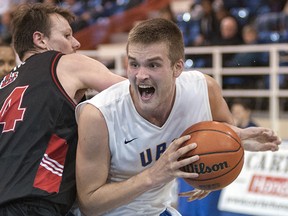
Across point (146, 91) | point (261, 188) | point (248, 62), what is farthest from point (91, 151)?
point (248, 62)

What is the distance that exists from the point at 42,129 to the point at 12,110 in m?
0.21

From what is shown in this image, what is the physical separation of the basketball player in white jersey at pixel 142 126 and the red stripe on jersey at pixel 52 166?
0.11 metres

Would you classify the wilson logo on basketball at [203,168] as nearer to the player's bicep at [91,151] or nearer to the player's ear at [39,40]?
the player's bicep at [91,151]

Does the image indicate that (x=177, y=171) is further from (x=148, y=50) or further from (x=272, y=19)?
(x=272, y=19)

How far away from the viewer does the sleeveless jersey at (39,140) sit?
3076 mm

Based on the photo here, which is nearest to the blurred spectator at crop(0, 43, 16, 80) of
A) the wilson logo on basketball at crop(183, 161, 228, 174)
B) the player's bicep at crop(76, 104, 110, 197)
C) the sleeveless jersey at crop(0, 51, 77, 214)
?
the sleeveless jersey at crop(0, 51, 77, 214)

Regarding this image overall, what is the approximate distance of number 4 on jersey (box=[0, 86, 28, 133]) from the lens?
10.5 feet

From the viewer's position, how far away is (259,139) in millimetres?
3547

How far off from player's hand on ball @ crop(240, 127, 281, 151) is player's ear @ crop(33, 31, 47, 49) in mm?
1242

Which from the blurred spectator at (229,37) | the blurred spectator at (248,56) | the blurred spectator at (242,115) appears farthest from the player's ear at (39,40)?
the blurred spectator at (229,37)

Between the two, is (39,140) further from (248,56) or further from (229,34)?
(229,34)

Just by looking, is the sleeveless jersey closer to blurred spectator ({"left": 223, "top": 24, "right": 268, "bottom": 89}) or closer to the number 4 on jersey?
the number 4 on jersey

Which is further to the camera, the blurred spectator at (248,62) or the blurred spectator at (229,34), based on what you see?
the blurred spectator at (229,34)

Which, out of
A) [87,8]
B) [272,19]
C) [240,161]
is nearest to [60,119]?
[240,161]
